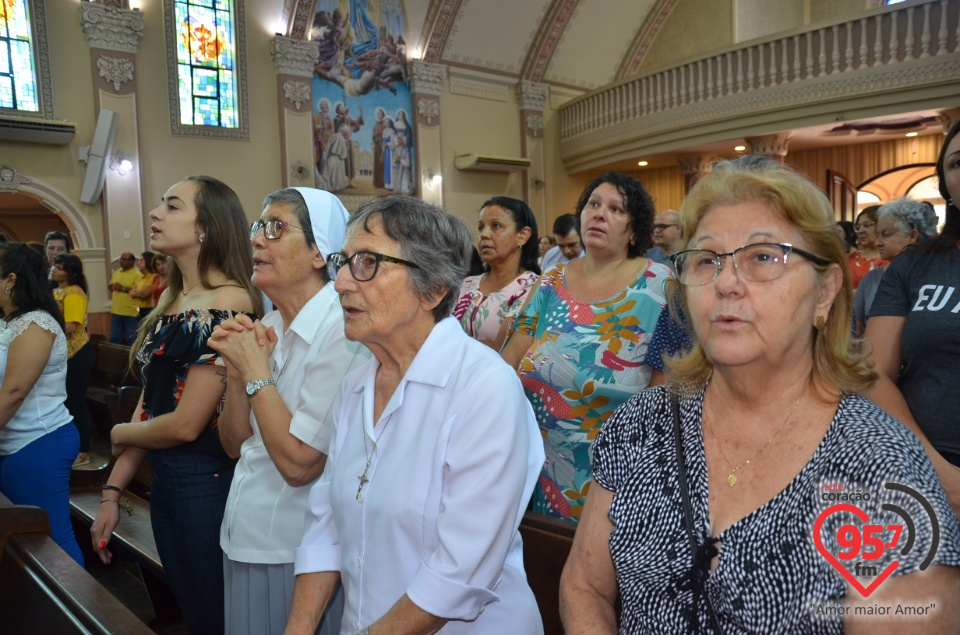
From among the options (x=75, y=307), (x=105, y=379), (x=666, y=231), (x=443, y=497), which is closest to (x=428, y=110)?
(x=105, y=379)

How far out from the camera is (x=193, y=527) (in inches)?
86.4

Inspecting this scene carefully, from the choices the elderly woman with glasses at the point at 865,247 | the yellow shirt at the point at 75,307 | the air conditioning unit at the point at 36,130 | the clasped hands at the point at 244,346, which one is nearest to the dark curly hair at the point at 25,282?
the clasped hands at the point at 244,346

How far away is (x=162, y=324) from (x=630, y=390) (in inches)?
59.3

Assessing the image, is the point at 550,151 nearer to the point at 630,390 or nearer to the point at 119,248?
the point at 119,248

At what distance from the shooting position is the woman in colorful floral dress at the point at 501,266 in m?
3.70

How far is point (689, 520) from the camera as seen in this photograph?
1214mm

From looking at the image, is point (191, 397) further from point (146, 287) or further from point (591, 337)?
point (146, 287)

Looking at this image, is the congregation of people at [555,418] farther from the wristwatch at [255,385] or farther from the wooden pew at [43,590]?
the wooden pew at [43,590]

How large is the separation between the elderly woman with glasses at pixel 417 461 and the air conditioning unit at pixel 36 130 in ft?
33.1

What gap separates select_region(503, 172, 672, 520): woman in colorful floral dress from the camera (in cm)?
240

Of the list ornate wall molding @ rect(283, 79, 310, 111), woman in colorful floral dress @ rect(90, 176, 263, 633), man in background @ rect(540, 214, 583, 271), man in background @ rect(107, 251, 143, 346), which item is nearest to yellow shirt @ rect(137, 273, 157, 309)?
man in background @ rect(107, 251, 143, 346)

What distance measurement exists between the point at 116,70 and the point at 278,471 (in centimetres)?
1060

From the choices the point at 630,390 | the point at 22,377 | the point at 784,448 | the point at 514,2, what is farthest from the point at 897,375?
the point at 514,2

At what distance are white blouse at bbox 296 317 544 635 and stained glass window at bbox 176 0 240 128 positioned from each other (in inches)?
440
